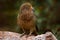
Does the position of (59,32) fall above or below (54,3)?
below

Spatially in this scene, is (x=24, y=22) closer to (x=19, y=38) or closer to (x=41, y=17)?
(x=19, y=38)

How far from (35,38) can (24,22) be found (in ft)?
2.29

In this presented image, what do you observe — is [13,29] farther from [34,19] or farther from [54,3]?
[34,19]

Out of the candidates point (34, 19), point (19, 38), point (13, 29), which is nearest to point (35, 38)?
point (19, 38)

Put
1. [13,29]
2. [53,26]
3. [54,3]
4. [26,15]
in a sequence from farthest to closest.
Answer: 1. [13,29]
2. [54,3]
3. [53,26]
4. [26,15]

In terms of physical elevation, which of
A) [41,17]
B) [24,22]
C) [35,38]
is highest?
[41,17]

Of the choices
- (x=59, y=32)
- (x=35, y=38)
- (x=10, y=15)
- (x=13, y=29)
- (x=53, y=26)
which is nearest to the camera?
(x=35, y=38)

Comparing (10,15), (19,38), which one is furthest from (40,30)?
(10,15)

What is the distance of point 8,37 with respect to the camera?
5188 millimetres

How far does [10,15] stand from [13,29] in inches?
50.7

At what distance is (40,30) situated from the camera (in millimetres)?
6840

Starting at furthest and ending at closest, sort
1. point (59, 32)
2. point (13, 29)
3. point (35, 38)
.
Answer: point (13, 29)
point (59, 32)
point (35, 38)

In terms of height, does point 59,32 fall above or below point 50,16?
below

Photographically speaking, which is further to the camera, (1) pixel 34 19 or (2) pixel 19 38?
(1) pixel 34 19
